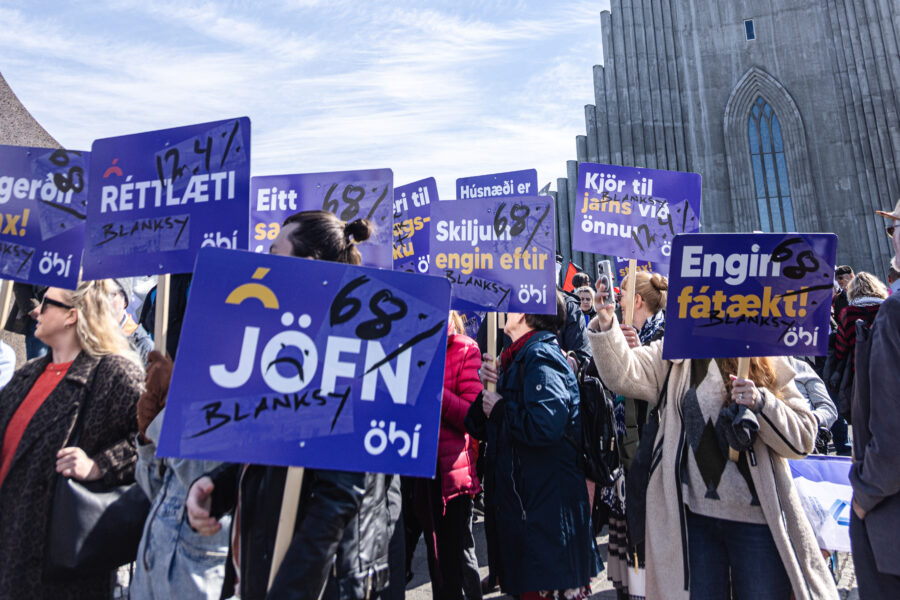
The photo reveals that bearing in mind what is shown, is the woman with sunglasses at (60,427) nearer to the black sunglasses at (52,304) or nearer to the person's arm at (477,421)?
the black sunglasses at (52,304)

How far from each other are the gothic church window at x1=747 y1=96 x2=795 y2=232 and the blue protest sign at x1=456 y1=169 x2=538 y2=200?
55.2 ft

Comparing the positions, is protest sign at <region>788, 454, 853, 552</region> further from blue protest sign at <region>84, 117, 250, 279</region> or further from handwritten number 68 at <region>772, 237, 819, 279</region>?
blue protest sign at <region>84, 117, 250, 279</region>

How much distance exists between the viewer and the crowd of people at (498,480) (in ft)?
6.33

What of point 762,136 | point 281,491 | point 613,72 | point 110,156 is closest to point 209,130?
point 110,156

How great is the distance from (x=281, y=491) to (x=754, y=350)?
202cm

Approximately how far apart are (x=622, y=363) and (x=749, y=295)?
2.04ft

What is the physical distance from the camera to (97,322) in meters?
2.92

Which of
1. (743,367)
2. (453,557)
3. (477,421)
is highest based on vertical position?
(743,367)

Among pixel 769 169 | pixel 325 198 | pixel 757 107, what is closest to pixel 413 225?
pixel 325 198

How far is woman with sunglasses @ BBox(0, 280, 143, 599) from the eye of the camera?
101 inches

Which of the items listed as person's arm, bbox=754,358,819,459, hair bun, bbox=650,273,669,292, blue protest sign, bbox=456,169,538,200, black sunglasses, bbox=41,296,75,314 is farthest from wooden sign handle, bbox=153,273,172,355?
blue protest sign, bbox=456,169,538,200

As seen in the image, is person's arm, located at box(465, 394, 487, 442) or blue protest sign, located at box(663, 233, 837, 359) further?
person's arm, located at box(465, 394, 487, 442)

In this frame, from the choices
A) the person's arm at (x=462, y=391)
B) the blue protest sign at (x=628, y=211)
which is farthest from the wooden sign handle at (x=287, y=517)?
the blue protest sign at (x=628, y=211)

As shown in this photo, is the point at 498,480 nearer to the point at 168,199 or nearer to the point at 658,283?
the point at 658,283
